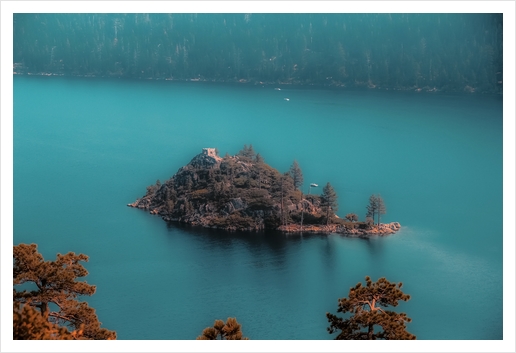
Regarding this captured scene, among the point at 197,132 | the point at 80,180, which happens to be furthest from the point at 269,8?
the point at 197,132

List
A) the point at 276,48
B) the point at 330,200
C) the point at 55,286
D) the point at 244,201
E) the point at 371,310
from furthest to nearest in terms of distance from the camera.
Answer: the point at 276,48
the point at 244,201
the point at 330,200
the point at 55,286
the point at 371,310

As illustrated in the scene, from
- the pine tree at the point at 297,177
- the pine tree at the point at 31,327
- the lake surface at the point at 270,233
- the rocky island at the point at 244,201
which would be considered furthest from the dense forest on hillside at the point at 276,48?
the pine tree at the point at 31,327

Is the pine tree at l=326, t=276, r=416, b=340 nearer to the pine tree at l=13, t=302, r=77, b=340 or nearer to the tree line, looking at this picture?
the tree line

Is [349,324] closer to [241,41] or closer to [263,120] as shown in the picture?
[263,120]

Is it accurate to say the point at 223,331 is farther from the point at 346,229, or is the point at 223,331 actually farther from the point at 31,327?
the point at 346,229

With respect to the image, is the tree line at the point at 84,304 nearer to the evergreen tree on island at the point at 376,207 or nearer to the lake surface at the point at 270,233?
the lake surface at the point at 270,233

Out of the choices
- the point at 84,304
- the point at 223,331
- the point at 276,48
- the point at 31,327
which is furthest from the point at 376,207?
the point at 276,48
